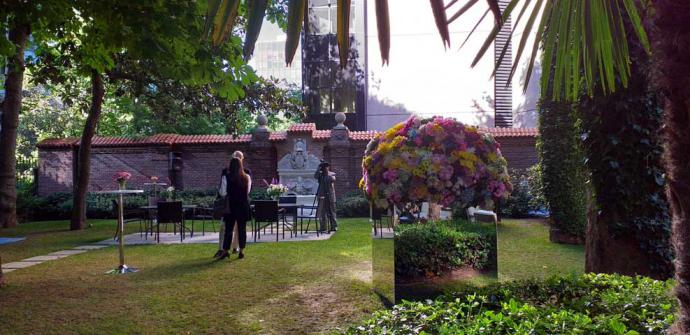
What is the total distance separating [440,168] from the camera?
424 centimetres

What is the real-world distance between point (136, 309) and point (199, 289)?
2.90ft

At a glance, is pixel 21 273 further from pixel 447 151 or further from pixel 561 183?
pixel 561 183

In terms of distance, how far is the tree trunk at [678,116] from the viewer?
1.48m

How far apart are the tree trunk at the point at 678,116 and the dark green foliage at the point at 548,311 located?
424 mm

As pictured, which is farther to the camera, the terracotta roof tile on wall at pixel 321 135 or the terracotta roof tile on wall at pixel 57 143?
the terracotta roof tile on wall at pixel 57 143

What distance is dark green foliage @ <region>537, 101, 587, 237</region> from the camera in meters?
9.20

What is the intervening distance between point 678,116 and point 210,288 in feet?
17.6

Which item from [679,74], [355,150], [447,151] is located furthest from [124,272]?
[355,150]

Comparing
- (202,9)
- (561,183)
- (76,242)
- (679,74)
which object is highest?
(202,9)

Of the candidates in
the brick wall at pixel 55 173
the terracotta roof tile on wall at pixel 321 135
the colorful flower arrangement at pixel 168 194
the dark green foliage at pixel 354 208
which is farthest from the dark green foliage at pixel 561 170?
the brick wall at pixel 55 173

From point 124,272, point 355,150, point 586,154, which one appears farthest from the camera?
point 355,150

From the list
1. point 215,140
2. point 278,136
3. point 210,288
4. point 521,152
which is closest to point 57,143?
point 215,140

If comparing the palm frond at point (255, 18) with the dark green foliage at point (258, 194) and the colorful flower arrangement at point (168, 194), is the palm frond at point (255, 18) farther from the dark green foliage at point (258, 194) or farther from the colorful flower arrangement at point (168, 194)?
the colorful flower arrangement at point (168, 194)

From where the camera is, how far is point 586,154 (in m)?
5.27
